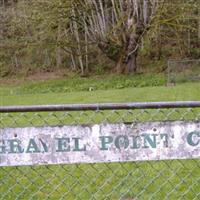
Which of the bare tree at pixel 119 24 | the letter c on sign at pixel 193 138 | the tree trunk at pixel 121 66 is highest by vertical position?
the letter c on sign at pixel 193 138

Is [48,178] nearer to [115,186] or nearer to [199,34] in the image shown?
[115,186]

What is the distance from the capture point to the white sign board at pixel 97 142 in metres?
3.01

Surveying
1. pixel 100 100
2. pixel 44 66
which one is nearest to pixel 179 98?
pixel 100 100

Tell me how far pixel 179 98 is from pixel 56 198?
10.7 metres

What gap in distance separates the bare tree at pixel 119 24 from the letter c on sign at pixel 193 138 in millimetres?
21015

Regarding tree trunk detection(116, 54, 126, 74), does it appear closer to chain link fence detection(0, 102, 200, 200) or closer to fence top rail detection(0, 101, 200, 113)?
chain link fence detection(0, 102, 200, 200)

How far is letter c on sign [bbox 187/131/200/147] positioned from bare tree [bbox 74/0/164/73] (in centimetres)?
2101

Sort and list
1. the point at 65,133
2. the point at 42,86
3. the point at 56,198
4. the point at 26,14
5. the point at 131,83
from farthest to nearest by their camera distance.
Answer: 1. the point at 26,14
2. the point at 42,86
3. the point at 131,83
4. the point at 56,198
5. the point at 65,133

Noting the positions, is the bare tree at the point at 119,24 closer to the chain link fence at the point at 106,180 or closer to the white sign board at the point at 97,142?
the chain link fence at the point at 106,180

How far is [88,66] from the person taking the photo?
27.9 m

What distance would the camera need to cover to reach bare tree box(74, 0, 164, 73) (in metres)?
24.0

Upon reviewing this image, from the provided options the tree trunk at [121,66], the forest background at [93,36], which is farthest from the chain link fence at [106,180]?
the tree trunk at [121,66]

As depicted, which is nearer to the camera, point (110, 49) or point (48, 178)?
point (48, 178)

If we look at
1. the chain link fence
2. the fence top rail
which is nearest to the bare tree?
the chain link fence
